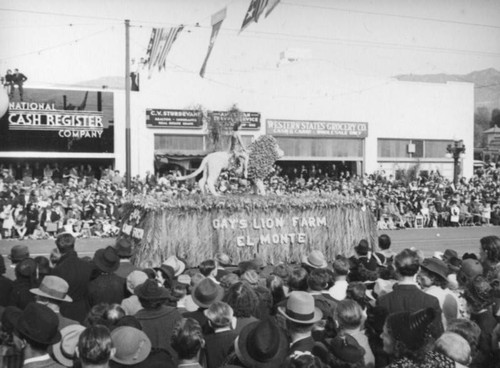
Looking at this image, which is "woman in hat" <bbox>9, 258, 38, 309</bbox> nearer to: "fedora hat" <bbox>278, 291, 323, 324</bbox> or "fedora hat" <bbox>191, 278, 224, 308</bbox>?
"fedora hat" <bbox>191, 278, 224, 308</bbox>

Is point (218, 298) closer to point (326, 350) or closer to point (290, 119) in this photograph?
point (326, 350)

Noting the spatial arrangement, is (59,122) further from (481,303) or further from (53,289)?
(481,303)

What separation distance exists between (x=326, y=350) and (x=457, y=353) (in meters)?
0.80

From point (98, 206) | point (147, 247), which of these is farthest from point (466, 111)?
point (147, 247)

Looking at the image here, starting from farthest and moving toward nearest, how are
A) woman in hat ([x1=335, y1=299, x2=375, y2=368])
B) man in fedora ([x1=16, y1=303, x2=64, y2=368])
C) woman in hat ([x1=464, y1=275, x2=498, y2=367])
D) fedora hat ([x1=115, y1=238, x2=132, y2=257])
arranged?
fedora hat ([x1=115, y1=238, x2=132, y2=257]), woman in hat ([x1=464, y1=275, x2=498, y2=367]), woman in hat ([x1=335, y1=299, x2=375, y2=368]), man in fedora ([x1=16, y1=303, x2=64, y2=368])

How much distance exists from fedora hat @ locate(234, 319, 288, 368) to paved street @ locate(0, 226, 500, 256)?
13592mm

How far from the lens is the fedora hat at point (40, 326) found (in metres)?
4.03

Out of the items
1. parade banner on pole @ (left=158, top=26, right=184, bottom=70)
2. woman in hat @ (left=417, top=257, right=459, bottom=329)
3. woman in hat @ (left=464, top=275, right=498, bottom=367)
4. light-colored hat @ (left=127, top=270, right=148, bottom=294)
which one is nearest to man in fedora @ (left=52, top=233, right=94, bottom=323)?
light-colored hat @ (left=127, top=270, right=148, bottom=294)

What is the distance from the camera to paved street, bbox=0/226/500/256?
18.5m

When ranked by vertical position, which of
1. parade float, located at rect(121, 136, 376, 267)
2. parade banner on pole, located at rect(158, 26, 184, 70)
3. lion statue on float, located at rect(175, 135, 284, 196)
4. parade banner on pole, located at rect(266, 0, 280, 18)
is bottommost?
parade float, located at rect(121, 136, 376, 267)

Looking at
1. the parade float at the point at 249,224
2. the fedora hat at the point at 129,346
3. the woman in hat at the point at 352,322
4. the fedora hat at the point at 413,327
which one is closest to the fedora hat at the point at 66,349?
the fedora hat at the point at 129,346

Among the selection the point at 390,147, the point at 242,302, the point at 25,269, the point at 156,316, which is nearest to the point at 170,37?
the point at 25,269

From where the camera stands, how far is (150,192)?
2027cm

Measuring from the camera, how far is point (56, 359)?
4.21 metres
